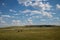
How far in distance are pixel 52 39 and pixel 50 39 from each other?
0.25m

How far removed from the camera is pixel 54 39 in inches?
734

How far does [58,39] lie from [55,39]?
15.1 inches

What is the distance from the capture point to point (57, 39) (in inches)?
730

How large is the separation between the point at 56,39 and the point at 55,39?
120mm

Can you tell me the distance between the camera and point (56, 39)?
727 inches

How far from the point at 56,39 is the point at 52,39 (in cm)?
51

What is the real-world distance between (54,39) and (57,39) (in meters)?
0.37

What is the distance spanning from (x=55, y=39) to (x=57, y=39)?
26cm

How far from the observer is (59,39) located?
18438mm

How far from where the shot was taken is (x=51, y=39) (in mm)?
18641

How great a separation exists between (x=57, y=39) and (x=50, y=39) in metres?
0.85

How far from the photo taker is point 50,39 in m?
18.7

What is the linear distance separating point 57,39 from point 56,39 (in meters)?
0.16

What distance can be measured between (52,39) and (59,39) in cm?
85
